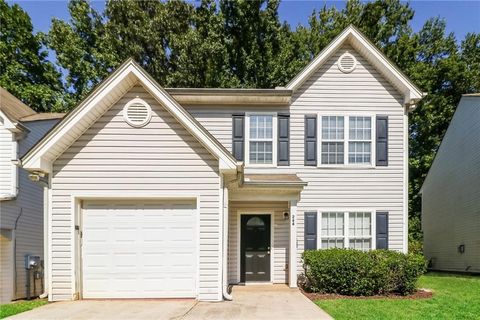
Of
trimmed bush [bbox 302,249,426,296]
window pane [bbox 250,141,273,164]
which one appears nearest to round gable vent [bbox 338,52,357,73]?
window pane [bbox 250,141,273,164]

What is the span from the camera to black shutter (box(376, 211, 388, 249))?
10711 millimetres

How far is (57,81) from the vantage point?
2258 centimetres

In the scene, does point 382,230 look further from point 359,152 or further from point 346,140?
point 346,140

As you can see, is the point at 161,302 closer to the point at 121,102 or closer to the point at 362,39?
the point at 121,102

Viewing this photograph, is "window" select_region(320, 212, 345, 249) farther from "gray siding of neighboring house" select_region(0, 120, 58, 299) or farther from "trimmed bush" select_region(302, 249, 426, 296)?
"gray siding of neighboring house" select_region(0, 120, 58, 299)

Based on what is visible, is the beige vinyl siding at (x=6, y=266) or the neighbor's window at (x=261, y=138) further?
the beige vinyl siding at (x=6, y=266)

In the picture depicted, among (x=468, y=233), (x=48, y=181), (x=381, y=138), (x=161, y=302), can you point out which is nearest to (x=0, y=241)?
(x=48, y=181)

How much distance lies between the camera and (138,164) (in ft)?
26.2

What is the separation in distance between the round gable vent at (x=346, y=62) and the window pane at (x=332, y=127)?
1.58 metres

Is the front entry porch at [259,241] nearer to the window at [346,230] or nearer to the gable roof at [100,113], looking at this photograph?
the window at [346,230]

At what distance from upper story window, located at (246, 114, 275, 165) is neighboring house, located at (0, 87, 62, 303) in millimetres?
7772

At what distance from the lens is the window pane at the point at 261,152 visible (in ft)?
36.4

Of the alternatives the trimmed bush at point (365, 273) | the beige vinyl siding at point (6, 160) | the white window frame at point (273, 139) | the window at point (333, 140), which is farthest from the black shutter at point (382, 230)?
the beige vinyl siding at point (6, 160)

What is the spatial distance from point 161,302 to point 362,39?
29.9 ft
